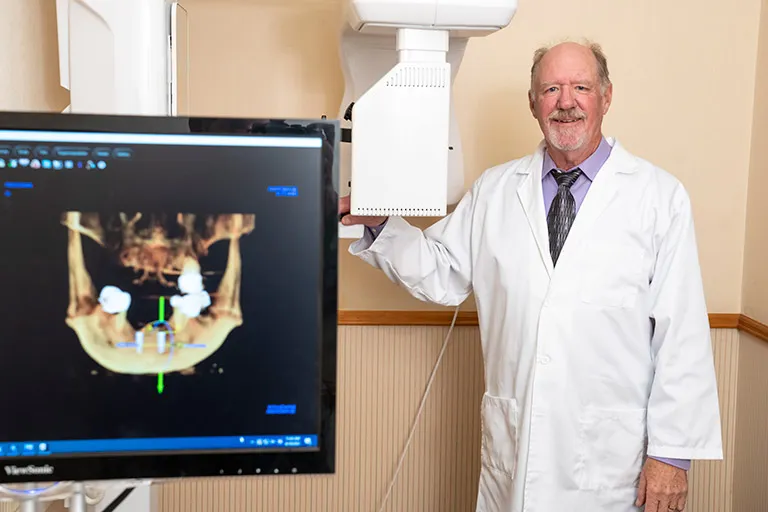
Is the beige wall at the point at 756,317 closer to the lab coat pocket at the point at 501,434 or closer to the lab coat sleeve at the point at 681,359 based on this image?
Result: the lab coat sleeve at the point at 681,359

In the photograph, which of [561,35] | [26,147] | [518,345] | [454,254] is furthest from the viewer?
[561,35]

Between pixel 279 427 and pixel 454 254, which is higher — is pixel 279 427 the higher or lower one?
the lower one

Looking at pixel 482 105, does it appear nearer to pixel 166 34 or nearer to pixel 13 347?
pixel 166 34

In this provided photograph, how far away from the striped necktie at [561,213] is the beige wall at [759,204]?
0.70 meters

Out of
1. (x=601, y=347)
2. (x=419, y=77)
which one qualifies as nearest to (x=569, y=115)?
(x=601, y=347)

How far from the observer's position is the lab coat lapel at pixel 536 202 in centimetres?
158

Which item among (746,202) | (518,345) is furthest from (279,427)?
(746,202)

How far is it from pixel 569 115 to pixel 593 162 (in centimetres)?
11

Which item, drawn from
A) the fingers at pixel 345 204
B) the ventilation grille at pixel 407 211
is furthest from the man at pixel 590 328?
the ventilation grille at pixel 407 211

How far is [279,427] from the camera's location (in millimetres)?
784

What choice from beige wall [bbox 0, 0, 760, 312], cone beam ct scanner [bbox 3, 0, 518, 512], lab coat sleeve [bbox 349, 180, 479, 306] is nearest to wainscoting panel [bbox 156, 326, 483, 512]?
beige wall [bbox 0, 0, 760, 312]

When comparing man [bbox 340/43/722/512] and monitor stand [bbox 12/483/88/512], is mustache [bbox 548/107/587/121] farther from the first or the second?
monitor stand [bbox 12/483/88/512]

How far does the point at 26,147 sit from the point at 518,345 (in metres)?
1.08

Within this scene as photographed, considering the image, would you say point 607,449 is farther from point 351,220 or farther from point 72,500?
point 72,500
